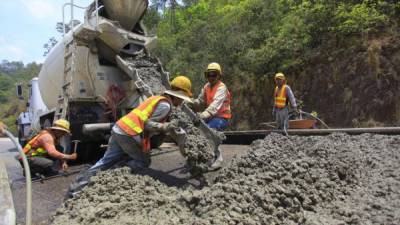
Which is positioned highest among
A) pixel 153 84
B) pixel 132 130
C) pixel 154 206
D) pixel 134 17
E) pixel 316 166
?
pixel 134 17

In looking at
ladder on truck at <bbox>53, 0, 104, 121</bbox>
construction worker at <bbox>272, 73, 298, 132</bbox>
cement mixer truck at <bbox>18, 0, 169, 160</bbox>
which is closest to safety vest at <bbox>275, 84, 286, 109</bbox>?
construction worker at <bbox>272, 73, 298, 132</bbox>

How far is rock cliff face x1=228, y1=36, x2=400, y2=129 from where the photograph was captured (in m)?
9.05

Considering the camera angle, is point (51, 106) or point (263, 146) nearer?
point (263, 146)

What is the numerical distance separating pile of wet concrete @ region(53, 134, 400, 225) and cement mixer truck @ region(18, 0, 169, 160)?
10.1 feet

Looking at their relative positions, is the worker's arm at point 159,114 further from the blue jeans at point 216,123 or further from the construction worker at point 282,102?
the construction worker at point 282,102

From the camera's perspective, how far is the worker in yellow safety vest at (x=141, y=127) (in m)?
3.88

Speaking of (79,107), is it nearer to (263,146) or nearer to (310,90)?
(263,146)

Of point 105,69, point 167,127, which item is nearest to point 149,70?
point 105,69

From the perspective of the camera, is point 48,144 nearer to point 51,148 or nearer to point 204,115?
point 51,148

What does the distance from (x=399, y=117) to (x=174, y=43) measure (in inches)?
398

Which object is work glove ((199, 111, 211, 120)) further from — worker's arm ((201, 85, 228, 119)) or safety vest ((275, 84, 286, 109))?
safety vest ((275, 84, 286, 109))

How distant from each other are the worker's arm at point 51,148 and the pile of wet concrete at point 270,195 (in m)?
1.95

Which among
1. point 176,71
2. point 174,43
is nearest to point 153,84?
point 176,71

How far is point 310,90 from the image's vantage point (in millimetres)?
10906
